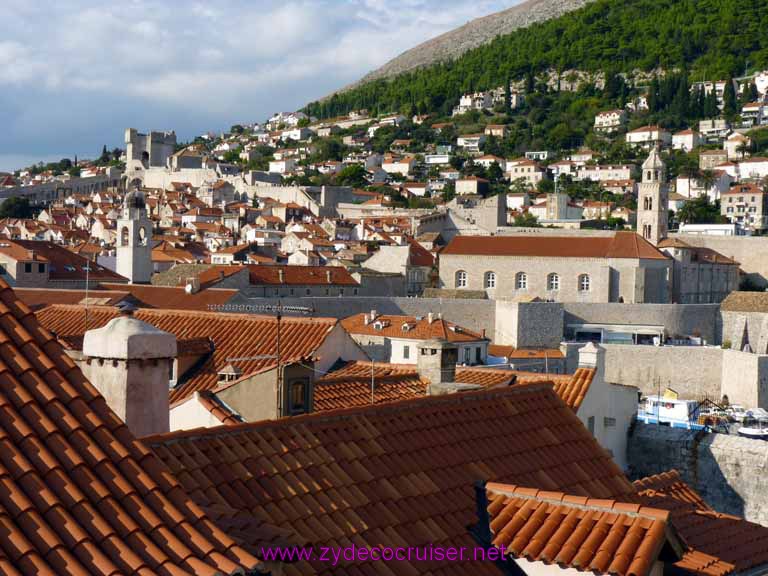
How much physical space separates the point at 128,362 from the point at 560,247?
58.3 metres

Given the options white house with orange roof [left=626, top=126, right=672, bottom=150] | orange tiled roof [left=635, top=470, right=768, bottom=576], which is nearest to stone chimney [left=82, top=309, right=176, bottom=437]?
orange tiled roof [left=635, top=470, right=768, bottom=576]

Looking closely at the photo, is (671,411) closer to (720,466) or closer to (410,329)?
(410,329)

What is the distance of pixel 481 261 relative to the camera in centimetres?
6306

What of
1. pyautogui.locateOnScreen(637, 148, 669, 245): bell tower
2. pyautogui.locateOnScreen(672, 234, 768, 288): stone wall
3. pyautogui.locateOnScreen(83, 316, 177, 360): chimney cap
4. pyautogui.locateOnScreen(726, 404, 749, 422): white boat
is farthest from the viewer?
pyautogui.locateOnScreen(672, 234, 768, 288): stone wall

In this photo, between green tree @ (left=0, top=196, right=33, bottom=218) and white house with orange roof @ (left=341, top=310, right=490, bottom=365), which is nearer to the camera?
white house with orange roof @ (left=341, top=310, right=490, bottom=365)

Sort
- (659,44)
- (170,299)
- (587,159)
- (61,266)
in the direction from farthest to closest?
1. (659,44)
2. (587,159)
3. (61,266)
4. (170,299)

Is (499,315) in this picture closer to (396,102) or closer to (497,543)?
(497,543)

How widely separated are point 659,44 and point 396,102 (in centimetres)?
4274

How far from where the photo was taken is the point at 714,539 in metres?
7.57

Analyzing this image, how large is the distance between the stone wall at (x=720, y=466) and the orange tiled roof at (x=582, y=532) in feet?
28.9

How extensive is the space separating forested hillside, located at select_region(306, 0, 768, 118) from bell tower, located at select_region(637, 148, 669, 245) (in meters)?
85.3

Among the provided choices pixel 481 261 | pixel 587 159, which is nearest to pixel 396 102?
pixel 587 159

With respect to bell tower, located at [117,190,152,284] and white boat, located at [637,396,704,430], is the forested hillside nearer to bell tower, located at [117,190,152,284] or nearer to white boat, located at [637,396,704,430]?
bell tower, located at [117,190,152,284]

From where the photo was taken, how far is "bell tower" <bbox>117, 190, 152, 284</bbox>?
41.9m
